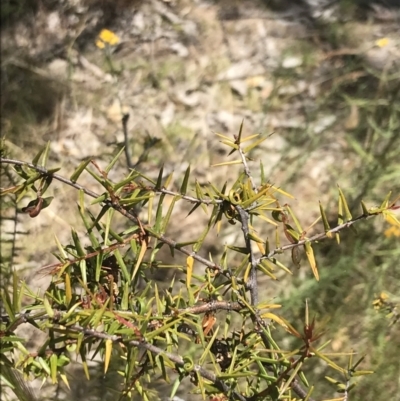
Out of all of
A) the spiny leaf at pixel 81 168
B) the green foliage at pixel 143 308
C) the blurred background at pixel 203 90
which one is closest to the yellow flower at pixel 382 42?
the blurred background at pixel 203 90

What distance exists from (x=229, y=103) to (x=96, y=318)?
6.54 feet

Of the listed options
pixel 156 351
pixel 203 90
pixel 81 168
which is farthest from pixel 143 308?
pixel 203 90

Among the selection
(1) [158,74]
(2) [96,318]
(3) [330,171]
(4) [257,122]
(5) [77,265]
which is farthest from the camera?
(1) [158,74]

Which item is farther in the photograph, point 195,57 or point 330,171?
point 195,57

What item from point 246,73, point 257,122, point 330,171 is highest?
point 246,73

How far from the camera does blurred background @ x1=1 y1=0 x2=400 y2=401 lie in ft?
7.04

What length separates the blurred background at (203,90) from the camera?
7.04 feet

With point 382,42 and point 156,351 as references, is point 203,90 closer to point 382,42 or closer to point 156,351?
point 382,42

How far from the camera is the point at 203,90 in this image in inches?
96.0

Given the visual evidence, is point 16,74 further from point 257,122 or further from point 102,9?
point 257,122

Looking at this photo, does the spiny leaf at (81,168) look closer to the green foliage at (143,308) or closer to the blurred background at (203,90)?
the green foliage at (143,308)

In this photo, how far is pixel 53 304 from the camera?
1.93ft

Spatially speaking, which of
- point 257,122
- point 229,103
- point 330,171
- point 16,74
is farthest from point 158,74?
point 330,171

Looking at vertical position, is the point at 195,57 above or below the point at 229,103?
above
